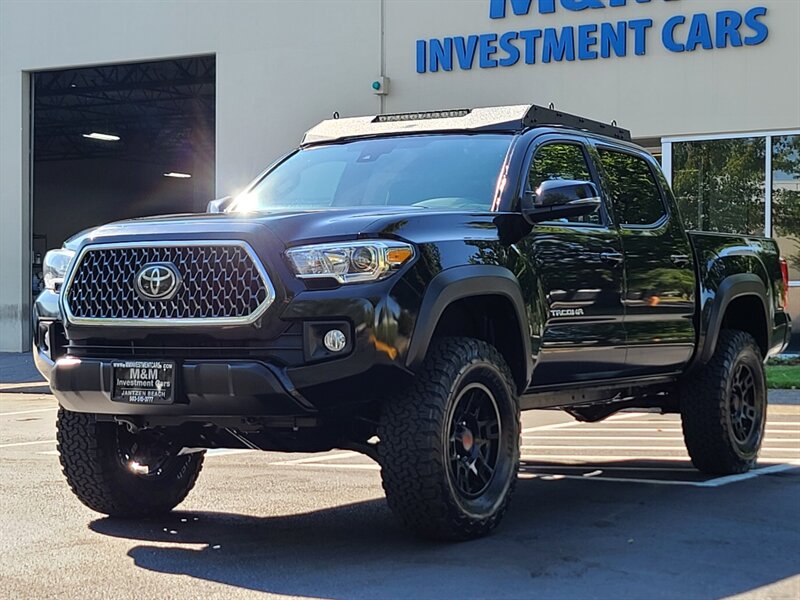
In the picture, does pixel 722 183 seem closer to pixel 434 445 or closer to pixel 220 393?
pixel 434 445

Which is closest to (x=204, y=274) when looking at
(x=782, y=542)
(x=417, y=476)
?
(x=417, y=476)

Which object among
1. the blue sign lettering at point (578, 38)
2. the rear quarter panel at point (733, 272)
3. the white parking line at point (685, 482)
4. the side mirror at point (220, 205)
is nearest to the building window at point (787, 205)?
the blue sign lettering at point (578, 38)

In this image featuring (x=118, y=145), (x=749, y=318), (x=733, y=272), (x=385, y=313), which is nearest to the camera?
(x=385, y=313)

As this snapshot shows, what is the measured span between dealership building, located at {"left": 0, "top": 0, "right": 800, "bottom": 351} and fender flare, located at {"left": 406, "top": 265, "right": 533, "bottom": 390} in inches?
497

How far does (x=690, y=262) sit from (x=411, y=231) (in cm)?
286

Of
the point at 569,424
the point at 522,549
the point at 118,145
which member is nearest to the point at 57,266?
the point at 522,549

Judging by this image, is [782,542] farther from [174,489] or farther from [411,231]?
[174,489]

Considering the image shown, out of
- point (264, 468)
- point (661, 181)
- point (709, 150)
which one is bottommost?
point (264, 468)

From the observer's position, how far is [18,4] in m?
24.1

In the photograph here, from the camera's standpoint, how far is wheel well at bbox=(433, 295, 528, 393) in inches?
234

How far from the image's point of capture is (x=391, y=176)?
669 centimetres

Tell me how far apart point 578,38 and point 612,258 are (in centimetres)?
1237

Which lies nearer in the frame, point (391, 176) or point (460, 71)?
point (391, 176)

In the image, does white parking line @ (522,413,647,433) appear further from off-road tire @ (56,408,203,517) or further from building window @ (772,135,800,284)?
building window @ (772,135,800,284)
